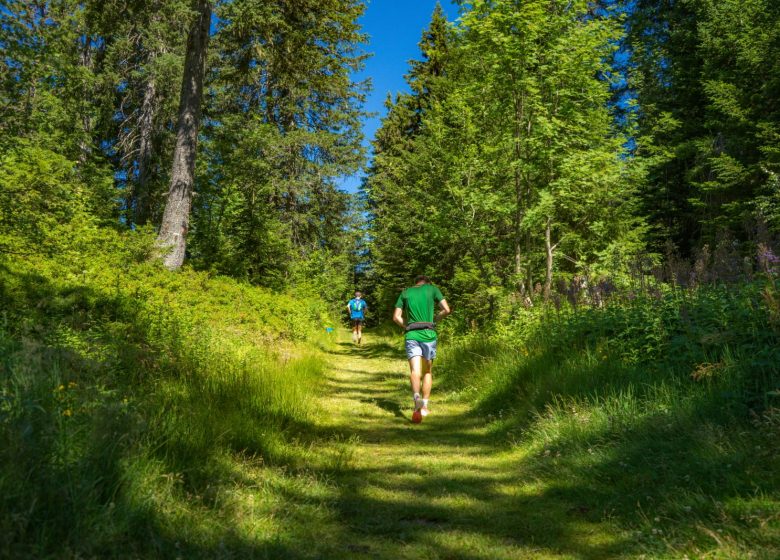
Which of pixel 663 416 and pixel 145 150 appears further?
pixel 145 150

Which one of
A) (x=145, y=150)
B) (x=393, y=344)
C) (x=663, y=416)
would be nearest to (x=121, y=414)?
(x=663, y=416)

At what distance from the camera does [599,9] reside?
25594 mm

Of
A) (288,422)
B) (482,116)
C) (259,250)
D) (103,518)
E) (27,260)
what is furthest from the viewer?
(259,250)

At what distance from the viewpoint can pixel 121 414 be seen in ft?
11.0

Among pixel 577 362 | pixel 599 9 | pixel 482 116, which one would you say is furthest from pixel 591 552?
pixel 599 9

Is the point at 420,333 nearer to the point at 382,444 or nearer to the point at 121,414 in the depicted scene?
the point at 382,444

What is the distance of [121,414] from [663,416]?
4367 mm

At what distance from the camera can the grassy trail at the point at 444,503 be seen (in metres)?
3.34

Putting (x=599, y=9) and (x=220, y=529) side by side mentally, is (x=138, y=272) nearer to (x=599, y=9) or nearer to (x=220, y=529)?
(x=220, y=529)

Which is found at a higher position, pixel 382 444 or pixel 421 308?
pixel 421 308

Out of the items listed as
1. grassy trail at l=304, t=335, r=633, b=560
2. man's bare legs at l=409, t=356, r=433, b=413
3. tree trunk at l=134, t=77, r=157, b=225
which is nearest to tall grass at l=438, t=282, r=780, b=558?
grassy trail at l=304, t=335, r=633, b=560

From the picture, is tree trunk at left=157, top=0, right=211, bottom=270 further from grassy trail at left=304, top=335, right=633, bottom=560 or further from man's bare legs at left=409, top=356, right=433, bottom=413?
grassy trail at left=304, top=335, right=633, bottom=560

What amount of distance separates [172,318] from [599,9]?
1043 inches

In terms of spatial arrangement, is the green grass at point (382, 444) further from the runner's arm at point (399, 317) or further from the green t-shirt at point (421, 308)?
the runner's arm at point (399, 317)
